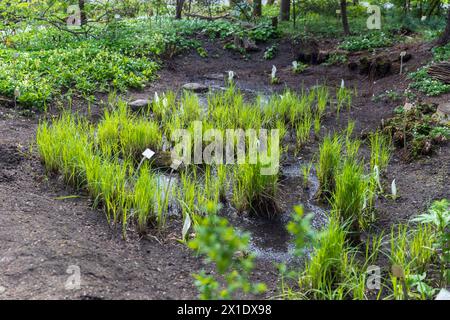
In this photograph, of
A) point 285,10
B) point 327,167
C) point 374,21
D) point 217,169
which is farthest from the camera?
point 285,10

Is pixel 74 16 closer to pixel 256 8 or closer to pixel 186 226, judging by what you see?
pixel 256 8

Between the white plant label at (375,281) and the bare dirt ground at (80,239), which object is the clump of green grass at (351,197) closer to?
the bare dirt ground at (80,239)

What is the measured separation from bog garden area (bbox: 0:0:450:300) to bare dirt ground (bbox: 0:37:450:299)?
0.04 feet

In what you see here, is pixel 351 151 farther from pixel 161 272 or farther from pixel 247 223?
pixel 161 272

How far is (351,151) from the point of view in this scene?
4375 millimetres

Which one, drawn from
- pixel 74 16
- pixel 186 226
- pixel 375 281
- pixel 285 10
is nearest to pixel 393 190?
pixel 375 281

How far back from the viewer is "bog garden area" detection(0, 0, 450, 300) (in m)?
2.63

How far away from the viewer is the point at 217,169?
14.1 feet

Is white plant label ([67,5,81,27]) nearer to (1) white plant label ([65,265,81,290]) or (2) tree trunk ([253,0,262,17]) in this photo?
(2) tree trunk ([253,0,262,17])

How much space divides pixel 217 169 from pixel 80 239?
1.57m

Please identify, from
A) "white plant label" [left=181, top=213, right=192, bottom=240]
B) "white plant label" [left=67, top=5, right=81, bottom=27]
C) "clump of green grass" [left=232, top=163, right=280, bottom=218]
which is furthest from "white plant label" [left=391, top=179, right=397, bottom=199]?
"white plant label" [left=67, top=5, right=81, bottom=27]

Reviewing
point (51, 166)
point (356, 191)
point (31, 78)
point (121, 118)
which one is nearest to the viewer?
point (356, 191)
